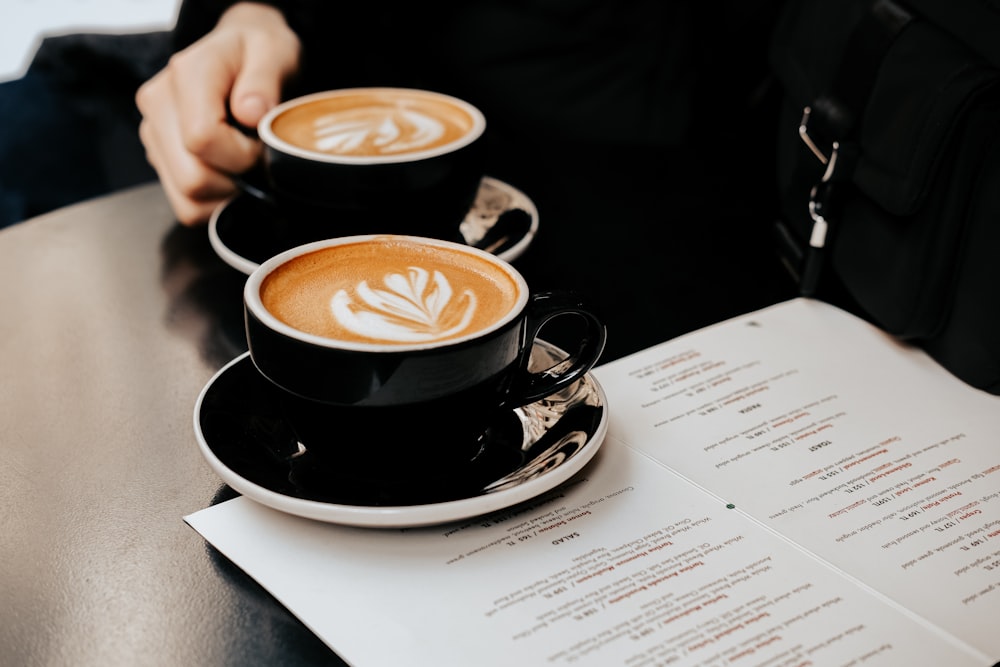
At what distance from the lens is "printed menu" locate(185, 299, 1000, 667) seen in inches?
19.5

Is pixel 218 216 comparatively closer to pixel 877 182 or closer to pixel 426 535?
pixel 426 535

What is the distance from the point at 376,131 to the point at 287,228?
0.12m

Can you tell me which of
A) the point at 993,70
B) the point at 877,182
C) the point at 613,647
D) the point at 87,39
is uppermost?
the point at 993,70

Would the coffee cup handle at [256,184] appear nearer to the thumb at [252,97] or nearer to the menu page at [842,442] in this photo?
the thumb at [252,97]

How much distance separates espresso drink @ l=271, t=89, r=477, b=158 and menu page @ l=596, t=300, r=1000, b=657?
300mm

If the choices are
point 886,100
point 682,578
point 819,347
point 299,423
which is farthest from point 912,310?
point 299,423

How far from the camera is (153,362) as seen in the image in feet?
2.50

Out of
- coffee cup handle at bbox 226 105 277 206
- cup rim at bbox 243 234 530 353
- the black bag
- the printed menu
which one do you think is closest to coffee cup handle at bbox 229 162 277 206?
coffee cup handle at bbox 226 105 277 206

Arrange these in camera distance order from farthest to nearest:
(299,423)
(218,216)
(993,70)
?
(218,216)
(993,70)
(299,423)

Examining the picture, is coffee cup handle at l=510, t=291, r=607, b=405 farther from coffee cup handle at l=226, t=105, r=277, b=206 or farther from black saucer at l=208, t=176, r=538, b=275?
coffee cup handle at l=226, t=105, r=277, b=206

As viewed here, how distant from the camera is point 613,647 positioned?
0.49 m

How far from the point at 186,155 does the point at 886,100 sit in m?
0.65

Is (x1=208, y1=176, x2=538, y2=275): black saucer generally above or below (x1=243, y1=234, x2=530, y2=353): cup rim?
Result: below

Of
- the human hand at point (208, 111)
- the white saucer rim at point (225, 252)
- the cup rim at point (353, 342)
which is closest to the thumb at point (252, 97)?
the human hand at point (208, 111)
